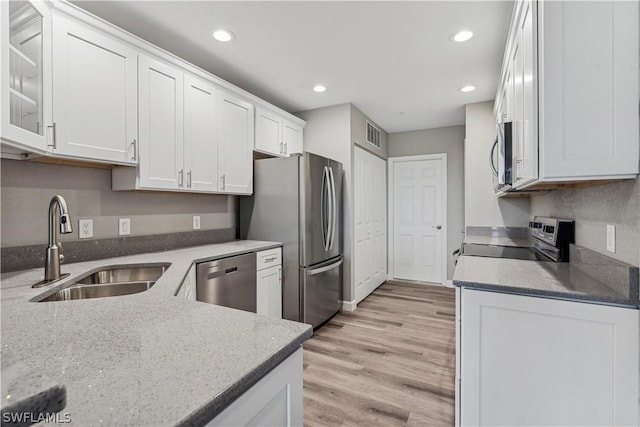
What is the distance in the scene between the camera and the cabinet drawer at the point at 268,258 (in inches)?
104

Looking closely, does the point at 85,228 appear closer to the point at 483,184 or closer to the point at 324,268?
the point at 324,268

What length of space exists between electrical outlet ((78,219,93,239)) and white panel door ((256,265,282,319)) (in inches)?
48.7

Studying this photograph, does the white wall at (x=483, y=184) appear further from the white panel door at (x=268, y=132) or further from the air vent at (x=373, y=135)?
the white panel door at (x=268, y=132)

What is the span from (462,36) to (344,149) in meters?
1.70

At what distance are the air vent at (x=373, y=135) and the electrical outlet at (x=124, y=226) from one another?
309 centimetres

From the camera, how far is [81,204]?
1980mm

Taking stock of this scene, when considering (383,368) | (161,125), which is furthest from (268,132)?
(383,368)

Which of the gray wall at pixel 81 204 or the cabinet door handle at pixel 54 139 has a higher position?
the cabinet door handle at pixel 54 139

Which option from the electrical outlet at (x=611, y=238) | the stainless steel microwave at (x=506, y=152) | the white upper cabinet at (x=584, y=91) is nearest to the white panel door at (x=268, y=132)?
the stainless steel microwave at (x=506, y=152)

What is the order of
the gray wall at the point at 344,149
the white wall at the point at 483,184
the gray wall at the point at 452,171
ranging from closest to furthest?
the white wall at the point at 483,184 < the gray wall at the point at 344,149 < the gray wall at the point at 452,171

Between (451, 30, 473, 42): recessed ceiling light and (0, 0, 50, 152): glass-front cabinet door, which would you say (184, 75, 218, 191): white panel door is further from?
(451, 30, 473, 42): recessed ceiling light

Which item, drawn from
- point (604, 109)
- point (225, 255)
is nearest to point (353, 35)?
point (604, 109)

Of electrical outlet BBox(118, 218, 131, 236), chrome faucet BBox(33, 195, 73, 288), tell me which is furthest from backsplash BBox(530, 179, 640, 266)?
electrical outlet BBox(118, 218, 131, 236)

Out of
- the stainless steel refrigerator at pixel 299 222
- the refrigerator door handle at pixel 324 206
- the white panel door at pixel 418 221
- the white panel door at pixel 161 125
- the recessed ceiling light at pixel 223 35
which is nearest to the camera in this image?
the white panel door at pixel 161 125
